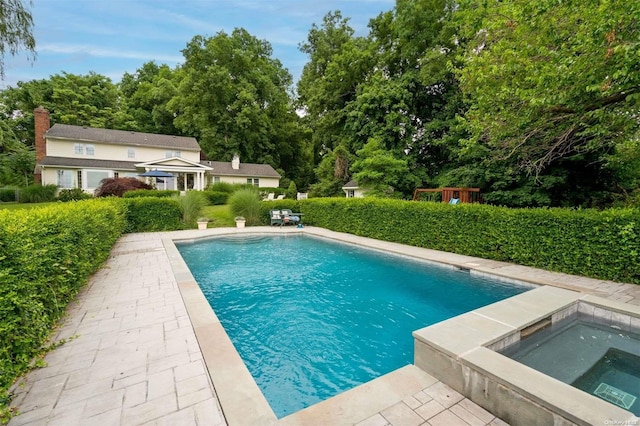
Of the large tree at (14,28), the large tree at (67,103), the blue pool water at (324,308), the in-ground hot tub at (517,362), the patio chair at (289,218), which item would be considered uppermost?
the large tree at (67,103)

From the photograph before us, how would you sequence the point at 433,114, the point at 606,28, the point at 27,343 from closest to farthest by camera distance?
1. the point at 27,343
2. the point at 606,28
3. the point at 433,114

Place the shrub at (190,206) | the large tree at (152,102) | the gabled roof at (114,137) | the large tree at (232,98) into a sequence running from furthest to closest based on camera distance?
the large tree at (152,102) < the large tree at (232,98) < the gabled roof at (114,137) < the shrub at (190,206)

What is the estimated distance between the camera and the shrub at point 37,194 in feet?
63.2

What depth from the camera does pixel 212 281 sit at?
23.0ft

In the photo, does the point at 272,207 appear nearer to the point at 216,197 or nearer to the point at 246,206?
the point at 246,206

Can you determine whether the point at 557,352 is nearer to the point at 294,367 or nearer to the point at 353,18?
the point at 294,367

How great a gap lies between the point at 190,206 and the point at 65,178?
1574cm

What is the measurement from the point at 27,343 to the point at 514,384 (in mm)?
4301

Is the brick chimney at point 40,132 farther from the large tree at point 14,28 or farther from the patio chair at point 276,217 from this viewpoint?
the large tree at point 14,28

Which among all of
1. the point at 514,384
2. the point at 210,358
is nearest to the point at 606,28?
the point at 514,384

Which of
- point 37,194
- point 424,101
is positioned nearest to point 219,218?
point 37,194

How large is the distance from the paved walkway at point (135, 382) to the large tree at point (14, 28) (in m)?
6.49

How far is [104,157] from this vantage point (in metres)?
25.1

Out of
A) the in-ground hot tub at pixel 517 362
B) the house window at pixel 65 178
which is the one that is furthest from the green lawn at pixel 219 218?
the in-ground hot tub at pixel 517 362
